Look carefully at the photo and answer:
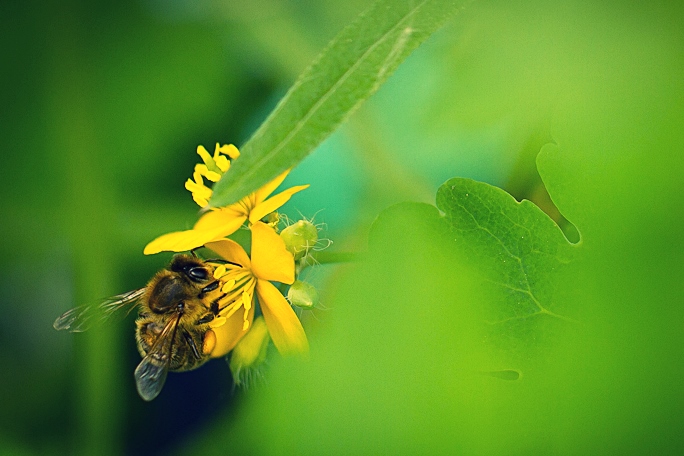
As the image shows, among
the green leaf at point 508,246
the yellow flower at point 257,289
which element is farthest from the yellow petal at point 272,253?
the green leaf at point 508,246

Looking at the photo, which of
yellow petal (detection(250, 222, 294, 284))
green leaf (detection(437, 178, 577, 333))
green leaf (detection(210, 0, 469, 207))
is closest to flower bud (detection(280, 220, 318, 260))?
yellow petal (detection(250, 222, 294, 284))

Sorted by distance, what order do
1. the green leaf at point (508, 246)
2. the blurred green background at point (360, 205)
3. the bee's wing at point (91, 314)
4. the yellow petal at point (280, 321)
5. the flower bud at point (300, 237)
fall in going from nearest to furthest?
the blurred green background at point (360, 205) → the green leaf at point (508, 246) → the yellow petal at point (280, 321) → the flower bud at point (300, 237) → the bee's wing at point (91, 314)

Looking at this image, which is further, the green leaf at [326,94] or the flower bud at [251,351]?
the flower bud at [251,351]

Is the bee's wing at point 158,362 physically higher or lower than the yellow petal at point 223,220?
lower

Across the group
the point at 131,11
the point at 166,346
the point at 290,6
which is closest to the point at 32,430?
the point at 166,346

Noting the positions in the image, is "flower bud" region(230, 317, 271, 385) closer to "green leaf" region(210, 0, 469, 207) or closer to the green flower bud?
the green flower bud

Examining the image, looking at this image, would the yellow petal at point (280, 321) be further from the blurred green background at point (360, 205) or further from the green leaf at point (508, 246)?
the green leaf at point (508, 246)

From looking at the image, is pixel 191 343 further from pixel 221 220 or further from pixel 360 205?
pixel 360 205
